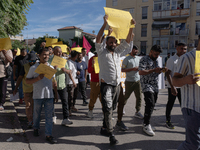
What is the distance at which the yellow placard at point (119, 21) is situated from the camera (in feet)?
10.3

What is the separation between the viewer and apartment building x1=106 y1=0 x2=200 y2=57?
2739cm

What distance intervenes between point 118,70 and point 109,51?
0.44 m

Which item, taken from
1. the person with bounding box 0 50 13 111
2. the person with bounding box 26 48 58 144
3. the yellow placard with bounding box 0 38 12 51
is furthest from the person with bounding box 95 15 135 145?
the person with bounding box 0 50 13 111

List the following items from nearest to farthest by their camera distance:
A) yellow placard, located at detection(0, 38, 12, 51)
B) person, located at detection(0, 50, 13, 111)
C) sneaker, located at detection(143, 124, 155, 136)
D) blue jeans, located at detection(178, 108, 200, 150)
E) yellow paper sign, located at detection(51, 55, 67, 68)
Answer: blue jeans, located at detection(178, 108, 200, 150)
sneaker, located at detection(143, 124, 155, 136)
yellow paper sign, located at detection(51, 55, 67, 68)
yellow placard, located at detection(0, 38, 12, 51)
person, located at detection(0, 50, 13, 111)

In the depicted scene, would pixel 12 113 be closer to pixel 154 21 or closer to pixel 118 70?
pixel 118 70

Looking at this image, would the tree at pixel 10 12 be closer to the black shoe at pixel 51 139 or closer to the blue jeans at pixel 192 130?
the black shoe at pixel 51 139

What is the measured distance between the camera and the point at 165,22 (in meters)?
28.7

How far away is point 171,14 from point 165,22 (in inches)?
62.1

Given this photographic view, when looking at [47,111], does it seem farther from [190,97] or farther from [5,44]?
[190,97]

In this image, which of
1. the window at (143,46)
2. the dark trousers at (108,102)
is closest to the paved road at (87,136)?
the dark trousers at (108,102)

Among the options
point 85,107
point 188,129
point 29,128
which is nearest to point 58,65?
point 29,128

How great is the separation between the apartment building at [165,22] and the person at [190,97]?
2898 centimetres

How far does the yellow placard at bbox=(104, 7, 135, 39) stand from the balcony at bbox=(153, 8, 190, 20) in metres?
28.9

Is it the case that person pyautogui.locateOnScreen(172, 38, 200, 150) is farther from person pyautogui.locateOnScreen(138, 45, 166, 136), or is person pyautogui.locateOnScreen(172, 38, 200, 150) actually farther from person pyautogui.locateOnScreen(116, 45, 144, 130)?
person pyautogui.locateOnScreen(116, 45, 144, 130)
